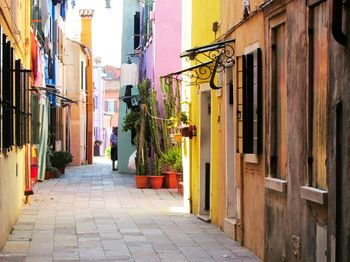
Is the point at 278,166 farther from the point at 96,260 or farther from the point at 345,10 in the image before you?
the point at 345,10

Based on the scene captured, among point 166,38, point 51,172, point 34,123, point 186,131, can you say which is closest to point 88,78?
point 51,172

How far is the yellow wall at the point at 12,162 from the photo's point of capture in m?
11.4

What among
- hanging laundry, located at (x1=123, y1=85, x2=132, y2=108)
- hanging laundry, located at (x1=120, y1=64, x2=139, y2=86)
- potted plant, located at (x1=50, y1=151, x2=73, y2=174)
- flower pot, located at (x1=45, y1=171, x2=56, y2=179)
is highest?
hanging laundry, located at (x1=120, y1=64, x2=139, y2=86)

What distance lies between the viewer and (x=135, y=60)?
34219mm

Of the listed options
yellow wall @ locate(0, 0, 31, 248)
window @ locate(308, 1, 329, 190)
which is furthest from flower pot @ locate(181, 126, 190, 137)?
window @ locate(308, 1, 329, 190)

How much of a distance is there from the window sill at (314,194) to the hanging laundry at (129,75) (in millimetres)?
24139

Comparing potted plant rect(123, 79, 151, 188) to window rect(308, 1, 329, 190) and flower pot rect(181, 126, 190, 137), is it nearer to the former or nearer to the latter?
flower pot rect(181, 126, 190, 137)

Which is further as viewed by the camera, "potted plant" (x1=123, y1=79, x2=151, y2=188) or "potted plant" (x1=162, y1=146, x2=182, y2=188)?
"potted plant" (x1=123, y1=79, x2=151, y2=188)

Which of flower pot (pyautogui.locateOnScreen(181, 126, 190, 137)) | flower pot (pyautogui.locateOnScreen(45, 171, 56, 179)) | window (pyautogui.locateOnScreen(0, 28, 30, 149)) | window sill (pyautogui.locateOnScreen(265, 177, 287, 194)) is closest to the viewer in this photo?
window sill (pyautogui.locateOnScreen(265, 177, 287, 194))

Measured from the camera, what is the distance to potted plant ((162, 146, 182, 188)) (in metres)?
22.2

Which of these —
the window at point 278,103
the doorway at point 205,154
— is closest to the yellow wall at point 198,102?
the doorway at point 205,154

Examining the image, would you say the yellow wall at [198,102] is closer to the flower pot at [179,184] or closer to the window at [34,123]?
the window at [34,123]

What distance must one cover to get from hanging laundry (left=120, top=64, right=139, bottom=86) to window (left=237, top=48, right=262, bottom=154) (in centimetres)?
2072

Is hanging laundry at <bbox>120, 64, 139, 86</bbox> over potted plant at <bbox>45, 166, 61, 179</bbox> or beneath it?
over
